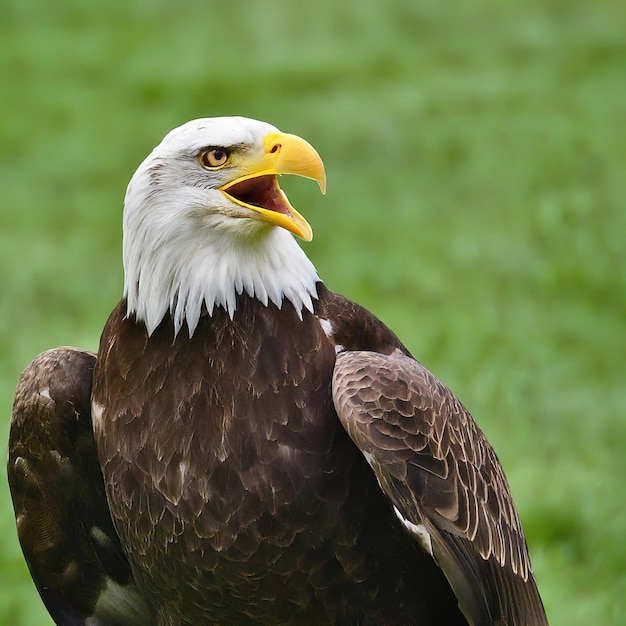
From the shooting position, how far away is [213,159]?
377 cm

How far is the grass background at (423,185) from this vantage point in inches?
292

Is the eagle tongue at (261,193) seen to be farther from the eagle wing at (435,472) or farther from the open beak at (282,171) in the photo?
the eagle wing at (435,472)

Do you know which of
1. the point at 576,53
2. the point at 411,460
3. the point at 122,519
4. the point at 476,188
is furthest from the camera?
the point at 576,53

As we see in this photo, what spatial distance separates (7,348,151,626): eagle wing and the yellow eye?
0.86 metres

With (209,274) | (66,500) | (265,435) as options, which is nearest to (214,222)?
(209,274)

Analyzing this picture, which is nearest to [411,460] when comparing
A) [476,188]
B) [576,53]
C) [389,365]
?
[389,365]

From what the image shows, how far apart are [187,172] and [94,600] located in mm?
1609

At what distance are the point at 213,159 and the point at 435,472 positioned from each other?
1070mm

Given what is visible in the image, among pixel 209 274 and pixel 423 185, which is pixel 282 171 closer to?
pixel 209 274

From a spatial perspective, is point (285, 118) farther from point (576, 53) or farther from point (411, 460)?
point (411, 460)

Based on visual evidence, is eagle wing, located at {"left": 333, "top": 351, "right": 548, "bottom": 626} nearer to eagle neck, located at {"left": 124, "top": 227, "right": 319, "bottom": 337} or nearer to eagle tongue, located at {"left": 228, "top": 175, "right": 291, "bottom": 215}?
eagle neck, located at {"left": 124, "top": 227, "right": 319, "bottom": 337}

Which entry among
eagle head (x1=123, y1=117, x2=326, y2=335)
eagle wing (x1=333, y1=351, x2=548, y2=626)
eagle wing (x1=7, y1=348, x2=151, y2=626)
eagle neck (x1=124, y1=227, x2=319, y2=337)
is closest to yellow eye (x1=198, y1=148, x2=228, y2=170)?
eagle head (x1=123, y1=117, x2=326, y2=335)

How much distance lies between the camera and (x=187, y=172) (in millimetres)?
3771

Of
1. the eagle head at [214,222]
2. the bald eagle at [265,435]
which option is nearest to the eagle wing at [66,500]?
the bald eagle at [265,435]
